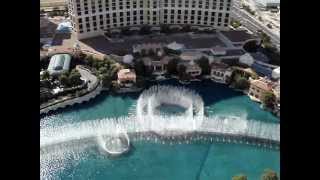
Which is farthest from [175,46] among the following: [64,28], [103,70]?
[64,28]

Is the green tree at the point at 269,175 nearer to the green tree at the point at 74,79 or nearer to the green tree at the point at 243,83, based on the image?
the green tree at the point at 243,83

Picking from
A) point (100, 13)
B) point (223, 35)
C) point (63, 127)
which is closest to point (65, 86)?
point (63, 127)

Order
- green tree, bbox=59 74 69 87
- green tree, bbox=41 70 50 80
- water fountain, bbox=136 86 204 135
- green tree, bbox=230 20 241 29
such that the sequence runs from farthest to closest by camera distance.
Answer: green tree, bbox=230 20 241 29
green tree, bbox=41 70 50 80
green tree, bbox=59 74 69 87
water fountain, bbox=136 86 204 135

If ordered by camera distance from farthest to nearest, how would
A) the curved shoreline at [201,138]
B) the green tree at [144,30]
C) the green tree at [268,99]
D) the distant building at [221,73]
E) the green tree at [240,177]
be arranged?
the green tree at [144,30] → the distant building at [221,73] → the green tree at [268,99] → the curved shoreline at [201,138] → the green tree at [240,177]

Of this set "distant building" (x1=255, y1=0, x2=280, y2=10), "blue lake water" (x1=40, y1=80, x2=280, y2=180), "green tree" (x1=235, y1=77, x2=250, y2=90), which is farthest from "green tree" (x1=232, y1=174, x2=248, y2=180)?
"distant building" (x1=255, y1=0, x2=280, y2=10)

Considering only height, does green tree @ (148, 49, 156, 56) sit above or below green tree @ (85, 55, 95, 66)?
above

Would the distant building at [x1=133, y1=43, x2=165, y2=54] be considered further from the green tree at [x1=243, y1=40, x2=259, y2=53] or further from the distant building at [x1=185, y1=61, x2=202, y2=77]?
the green tree at [x1=243, y1=40, x2=259, y2=53]

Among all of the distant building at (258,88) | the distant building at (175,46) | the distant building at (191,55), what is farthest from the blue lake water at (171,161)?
the distant building at (175,46)
